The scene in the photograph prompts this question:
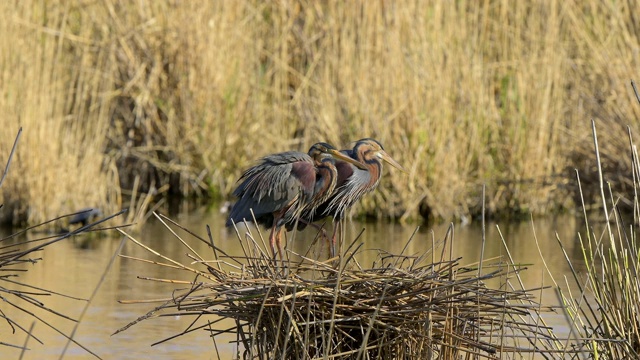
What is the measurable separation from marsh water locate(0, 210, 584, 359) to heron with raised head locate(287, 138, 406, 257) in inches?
9.8

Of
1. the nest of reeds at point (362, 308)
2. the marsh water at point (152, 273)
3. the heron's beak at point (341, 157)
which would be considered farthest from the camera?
the heron's beak at point (341, 157)

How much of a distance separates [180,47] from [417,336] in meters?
7.68

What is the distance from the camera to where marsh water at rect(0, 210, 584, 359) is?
5.79 meters

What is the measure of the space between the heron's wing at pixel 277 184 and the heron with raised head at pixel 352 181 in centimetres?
21

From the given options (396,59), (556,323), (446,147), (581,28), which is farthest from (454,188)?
(556,323)

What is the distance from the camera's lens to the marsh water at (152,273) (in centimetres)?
579

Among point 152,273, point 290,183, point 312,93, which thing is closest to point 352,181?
point 290,183

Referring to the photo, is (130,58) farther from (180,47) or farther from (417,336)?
(417,336)

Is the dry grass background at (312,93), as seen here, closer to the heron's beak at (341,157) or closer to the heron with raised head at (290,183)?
the heron with raised head at (290,183)

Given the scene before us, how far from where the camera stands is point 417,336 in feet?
13.4

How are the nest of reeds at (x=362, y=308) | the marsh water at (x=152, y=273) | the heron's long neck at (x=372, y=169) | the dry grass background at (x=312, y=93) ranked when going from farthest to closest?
the dry grass background at (x=312, y=93)
the heron's long neck at (x=372, y=169)
the marsh water at (x=152, y=273)
the nest of reeds at (x=362, y=308)

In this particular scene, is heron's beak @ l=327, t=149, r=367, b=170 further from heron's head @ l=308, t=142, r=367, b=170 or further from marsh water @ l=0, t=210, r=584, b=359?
marsh water @ l=0, t=210, r=584, b=359

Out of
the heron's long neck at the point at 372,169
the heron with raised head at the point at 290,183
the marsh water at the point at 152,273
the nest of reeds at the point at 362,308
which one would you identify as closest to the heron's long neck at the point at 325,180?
the heron with raised head at the point at 290,183

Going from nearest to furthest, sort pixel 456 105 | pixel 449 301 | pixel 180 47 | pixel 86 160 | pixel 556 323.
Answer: pixel 449 301 → pixel 556 323 → pixel 86 160 → pixel 456 105 → pixel 180 47
